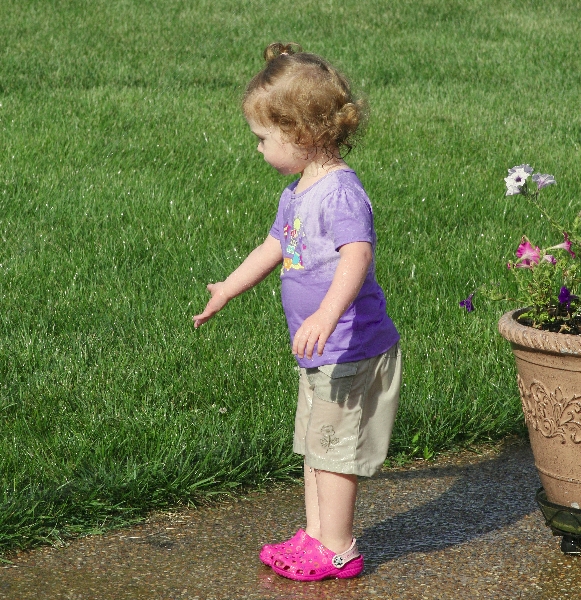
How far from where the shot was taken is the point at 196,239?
584cm

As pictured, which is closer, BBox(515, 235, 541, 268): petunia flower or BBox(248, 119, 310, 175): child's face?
BBox(248, 119, 310, 175): child's face

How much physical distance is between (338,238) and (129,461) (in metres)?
1.18

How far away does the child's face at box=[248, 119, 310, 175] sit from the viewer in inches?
112

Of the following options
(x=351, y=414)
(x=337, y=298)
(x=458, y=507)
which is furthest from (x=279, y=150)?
(x=458, y=507)

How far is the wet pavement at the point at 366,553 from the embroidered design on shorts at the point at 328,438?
1.29 ft

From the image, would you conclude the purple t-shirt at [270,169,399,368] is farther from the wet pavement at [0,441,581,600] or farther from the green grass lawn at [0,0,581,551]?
the wet pavement at [0,441,581,600]

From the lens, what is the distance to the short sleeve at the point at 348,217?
8.80ft

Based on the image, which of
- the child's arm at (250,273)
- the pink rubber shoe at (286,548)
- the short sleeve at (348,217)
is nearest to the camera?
the short sleeve at (348,217)

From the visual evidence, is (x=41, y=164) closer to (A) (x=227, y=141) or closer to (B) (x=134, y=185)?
(B) (x=134, y=185)

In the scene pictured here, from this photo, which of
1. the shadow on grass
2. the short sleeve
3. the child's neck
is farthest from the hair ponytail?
the shadow on grass

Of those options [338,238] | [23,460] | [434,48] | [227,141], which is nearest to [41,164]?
[227,141]

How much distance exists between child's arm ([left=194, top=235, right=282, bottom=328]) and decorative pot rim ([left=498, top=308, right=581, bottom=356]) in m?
0.70

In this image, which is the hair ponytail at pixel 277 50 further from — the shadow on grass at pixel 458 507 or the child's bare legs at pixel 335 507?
the shadow on grass at pixel 458 507

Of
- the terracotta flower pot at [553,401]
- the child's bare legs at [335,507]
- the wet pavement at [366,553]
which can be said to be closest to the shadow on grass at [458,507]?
the wet pavement at [366,553]
